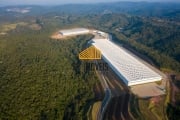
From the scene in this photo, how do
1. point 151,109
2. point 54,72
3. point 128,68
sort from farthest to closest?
point 54,72 < point 128,68 < point 151,109

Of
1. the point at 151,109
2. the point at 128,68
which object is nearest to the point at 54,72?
the point at 128,68

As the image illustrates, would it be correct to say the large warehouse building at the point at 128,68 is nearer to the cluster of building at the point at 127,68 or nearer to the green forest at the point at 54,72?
the cluster of building at the point at 127,68

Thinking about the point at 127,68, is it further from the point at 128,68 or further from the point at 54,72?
the point at 54,72

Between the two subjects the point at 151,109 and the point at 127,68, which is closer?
the point at 151,109

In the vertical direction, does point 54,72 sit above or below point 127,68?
below

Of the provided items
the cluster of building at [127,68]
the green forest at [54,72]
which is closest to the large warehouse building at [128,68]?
the cluster of building at [127,68]

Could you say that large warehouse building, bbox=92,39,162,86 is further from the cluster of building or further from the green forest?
the green forest

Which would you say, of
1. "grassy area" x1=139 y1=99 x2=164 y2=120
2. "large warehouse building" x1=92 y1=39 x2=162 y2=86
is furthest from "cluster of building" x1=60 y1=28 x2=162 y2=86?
"grassy area" x1=139 y1=99 x2=164 y2=120

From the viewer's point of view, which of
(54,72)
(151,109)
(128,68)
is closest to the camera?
(151,109)

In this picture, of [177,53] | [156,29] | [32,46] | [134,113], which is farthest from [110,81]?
[156,29]
